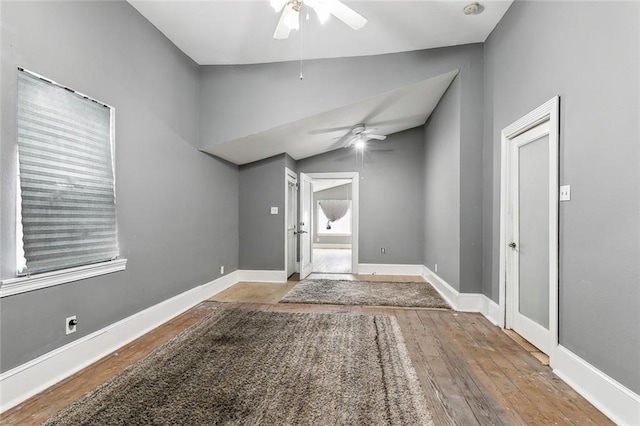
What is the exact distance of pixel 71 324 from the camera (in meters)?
2.17

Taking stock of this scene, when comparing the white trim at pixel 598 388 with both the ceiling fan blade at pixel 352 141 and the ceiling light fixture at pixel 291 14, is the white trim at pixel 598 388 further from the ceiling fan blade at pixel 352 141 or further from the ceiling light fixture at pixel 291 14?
the ceiling fan blade at pixel 352 141

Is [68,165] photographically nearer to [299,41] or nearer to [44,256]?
[44,256]

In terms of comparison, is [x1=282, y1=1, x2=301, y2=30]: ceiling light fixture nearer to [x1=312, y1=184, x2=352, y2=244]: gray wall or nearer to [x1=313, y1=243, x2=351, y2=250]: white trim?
[x1=312, y1=184, x2=352, y2=244]: gray wall

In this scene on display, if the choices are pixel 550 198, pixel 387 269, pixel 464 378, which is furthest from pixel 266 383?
pixel 387 269

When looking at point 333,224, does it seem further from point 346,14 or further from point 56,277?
point 56,277

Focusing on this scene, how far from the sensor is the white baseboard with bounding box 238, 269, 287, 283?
5117 millimetres

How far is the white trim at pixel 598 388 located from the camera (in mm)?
1545

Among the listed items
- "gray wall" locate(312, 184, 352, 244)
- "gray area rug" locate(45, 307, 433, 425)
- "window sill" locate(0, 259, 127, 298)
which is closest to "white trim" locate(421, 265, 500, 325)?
"gray area rug" locate(45, 307, 433, 425)

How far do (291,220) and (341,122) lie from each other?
2.12m

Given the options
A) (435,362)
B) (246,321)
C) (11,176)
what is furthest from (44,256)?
(435,362)

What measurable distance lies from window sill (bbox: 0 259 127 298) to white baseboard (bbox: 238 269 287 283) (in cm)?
260

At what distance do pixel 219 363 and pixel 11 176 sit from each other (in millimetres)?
1852

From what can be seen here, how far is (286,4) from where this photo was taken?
2.13m

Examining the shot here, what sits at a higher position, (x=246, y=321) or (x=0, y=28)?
(x=0, y=28)
